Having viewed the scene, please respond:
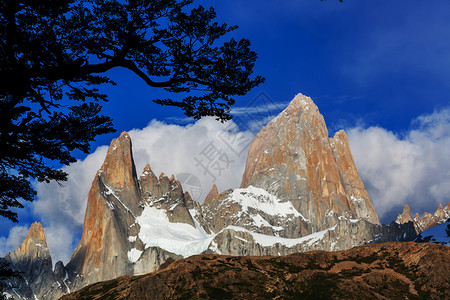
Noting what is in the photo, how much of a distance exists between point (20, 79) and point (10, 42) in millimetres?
2211

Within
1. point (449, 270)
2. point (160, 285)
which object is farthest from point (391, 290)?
point (160, 285)

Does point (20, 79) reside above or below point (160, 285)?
below

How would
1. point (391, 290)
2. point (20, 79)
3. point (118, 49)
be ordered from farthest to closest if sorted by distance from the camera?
point (391, 290), point (118, 49), point (20, 79)

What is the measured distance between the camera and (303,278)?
14262 cm

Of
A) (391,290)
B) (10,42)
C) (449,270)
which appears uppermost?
(449,270)

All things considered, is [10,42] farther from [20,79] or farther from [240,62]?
[240,62]

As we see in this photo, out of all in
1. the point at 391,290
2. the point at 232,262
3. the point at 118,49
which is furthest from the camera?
the point at 232,262

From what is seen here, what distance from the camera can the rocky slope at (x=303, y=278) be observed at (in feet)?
417

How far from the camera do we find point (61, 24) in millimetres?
20766

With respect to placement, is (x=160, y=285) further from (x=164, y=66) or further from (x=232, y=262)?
(x=164, y=66)

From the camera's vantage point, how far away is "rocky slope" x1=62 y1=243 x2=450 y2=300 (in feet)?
417

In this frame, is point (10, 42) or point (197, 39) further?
point (197, 39)

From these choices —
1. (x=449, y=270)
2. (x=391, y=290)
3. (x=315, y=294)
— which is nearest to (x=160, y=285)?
(x=315, y=294)

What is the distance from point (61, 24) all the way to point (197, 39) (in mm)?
6433
